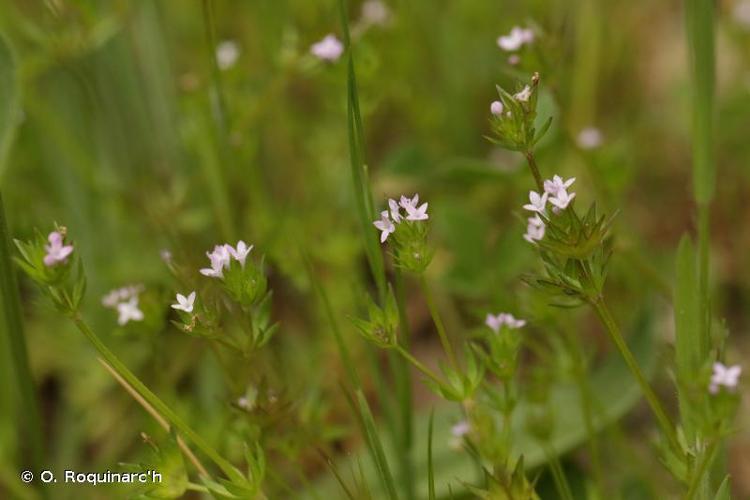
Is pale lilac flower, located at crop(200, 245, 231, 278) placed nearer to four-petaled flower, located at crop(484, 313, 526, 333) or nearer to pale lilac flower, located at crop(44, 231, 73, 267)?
pale lilac flower, located at crop(44, 231, 73, 267)

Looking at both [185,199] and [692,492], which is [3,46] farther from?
[692,492]

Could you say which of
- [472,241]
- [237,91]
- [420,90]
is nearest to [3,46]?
[237,91]

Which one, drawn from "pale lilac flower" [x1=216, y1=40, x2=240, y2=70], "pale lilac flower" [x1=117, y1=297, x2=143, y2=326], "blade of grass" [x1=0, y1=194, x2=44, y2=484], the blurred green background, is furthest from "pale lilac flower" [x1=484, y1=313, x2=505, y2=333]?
"pale lilac flower" [x1=216, y1=40, x2=240, y2=70]

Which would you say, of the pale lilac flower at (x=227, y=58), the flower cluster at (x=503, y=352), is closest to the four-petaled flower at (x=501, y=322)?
the flower cluster at (x=503, y=352)

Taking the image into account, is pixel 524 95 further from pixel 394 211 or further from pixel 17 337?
pixel 17 337

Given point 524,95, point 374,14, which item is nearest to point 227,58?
point 374,14
